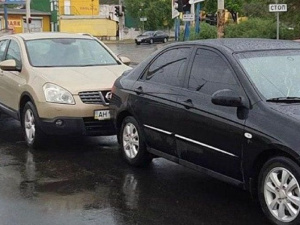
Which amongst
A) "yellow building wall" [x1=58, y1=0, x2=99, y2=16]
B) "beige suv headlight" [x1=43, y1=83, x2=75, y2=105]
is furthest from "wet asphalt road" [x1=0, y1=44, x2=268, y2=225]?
"yellow building wall" [x1=58, y1=0, x2=99, y2=16]

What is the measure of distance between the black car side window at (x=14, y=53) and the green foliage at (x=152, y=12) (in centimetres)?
6262

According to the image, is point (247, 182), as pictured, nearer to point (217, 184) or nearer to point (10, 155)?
point (217, 184)

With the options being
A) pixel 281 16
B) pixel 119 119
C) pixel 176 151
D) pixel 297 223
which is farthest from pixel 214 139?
pixel 281 16

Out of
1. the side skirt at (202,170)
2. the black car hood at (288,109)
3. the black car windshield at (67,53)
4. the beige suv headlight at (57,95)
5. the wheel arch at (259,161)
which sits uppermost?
the black car windshield at (67,53)

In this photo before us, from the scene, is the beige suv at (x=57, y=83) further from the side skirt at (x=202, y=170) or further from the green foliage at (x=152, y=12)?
the green foliage at (x=152, y=12)

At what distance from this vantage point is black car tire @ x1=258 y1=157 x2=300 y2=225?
4.81 metres

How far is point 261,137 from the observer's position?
5.03 m

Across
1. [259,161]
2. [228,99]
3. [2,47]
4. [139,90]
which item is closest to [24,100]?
[2,47]

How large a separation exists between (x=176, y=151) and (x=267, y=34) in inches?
876

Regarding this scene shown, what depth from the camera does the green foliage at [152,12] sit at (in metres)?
71.9

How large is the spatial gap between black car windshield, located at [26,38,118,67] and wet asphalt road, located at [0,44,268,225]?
152 centimetres

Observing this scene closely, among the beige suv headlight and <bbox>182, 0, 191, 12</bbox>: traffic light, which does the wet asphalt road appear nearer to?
the beige suv headlight

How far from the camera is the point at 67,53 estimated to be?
9312mm

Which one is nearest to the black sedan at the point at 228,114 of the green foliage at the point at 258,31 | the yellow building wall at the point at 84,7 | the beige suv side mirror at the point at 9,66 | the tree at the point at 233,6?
the beige suv side mirror at the point at 9,66
